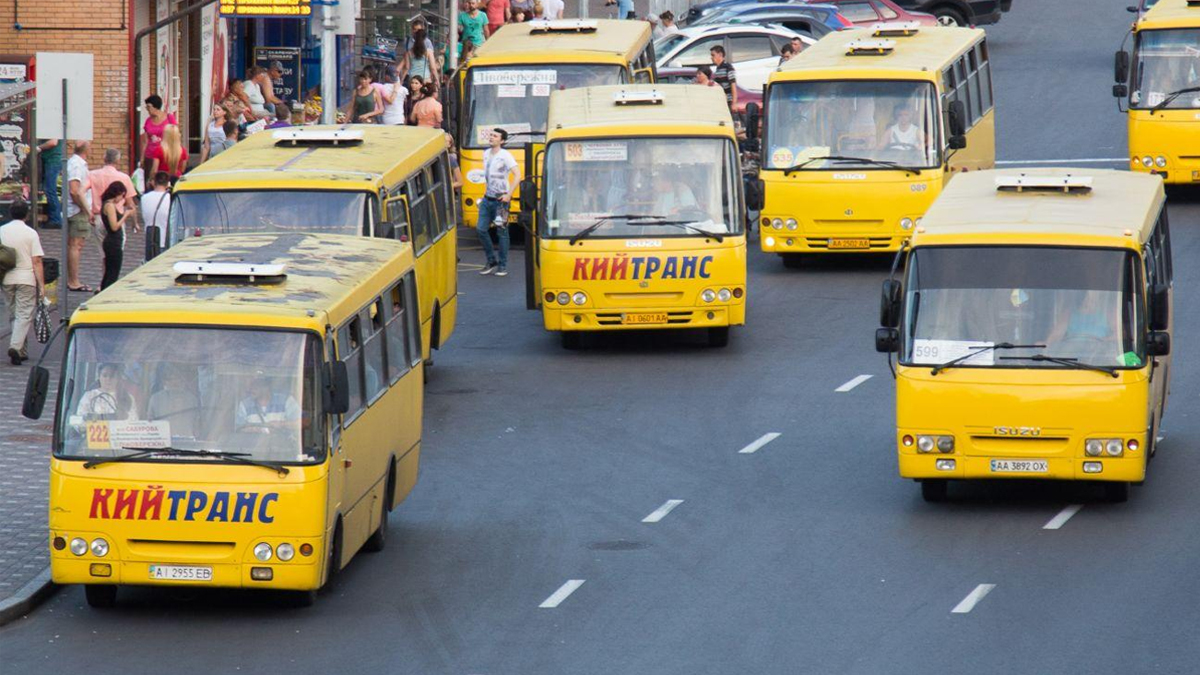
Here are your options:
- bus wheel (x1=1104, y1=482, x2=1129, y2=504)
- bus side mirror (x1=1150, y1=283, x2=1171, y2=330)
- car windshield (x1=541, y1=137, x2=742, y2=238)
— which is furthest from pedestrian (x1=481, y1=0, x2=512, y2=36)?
bus side mirror (x1=1150, y1=283, x2=1171, y2=330)

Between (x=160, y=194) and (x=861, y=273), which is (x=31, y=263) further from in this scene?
(x=861, y=273)

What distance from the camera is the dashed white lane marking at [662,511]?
17.5 metres

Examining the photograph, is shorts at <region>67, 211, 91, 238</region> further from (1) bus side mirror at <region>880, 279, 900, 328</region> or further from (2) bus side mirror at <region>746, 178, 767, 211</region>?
(1) bus side mirror at <region>880, 279, 900, 328</region>

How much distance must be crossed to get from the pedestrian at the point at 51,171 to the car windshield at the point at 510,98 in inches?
207

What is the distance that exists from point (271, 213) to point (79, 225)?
6170 millimetres

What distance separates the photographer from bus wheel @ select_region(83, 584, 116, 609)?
14875 millimetres

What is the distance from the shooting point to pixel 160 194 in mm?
25766

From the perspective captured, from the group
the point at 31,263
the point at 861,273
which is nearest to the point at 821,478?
the point at 31,263

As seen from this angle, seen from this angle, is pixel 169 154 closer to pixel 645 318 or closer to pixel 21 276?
pixel 21 276

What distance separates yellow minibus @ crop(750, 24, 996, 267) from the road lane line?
43.8ft

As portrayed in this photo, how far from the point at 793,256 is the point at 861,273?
48.9 inches

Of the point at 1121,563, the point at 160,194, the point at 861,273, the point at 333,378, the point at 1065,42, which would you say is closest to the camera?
the point at 333,378

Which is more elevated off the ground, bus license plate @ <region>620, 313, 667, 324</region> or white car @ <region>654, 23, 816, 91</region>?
white car @ <region>654, 23, 816, 91</region>

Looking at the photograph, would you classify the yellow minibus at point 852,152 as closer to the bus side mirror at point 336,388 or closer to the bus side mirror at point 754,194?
the bus side mirror at point 754,194
